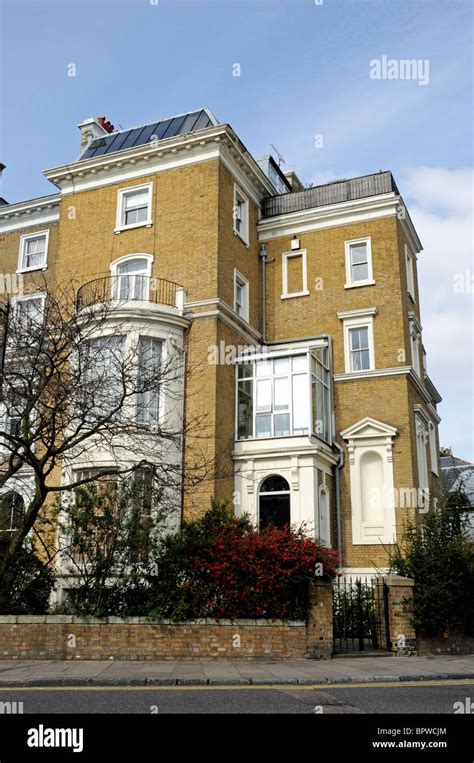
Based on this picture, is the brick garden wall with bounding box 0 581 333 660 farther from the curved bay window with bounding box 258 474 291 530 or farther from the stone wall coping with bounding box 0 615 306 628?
the curved bay window with bounding box 258 474 291 530

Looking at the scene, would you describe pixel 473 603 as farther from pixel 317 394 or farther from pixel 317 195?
pixel 317 195

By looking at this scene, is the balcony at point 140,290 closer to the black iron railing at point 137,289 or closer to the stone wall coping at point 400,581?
the black iron railing at point 137,289

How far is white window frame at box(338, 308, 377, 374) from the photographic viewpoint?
2486 centimetres

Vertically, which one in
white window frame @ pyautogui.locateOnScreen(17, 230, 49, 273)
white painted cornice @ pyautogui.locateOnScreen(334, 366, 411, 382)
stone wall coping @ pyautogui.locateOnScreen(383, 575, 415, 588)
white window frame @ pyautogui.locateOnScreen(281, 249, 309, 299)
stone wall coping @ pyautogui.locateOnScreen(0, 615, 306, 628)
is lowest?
stone wall coping @ pyautogui.locateOnScreen(0, 615, 306, 628)

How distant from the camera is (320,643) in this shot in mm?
13570

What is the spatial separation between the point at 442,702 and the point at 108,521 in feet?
26.6

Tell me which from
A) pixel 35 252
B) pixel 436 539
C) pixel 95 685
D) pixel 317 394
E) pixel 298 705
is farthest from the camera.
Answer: pixel 35 252

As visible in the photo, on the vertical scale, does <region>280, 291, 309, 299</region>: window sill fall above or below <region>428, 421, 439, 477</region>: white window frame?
above

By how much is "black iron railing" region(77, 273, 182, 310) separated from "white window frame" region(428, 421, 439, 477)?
1152cm

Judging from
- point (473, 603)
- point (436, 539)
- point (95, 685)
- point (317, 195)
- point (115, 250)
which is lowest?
point (95, 685)

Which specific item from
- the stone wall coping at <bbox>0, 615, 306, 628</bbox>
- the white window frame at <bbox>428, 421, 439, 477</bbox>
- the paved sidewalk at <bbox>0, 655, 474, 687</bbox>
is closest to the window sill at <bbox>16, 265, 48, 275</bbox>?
the white window frame at <bbox>428, 421, 439, 477</bbox>

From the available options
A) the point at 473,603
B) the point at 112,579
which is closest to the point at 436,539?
the point at 473,603

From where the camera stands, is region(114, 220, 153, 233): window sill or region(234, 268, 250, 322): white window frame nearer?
region(114, 220, 153, 233): window sill

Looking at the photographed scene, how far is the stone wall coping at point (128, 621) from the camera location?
13375 mm
